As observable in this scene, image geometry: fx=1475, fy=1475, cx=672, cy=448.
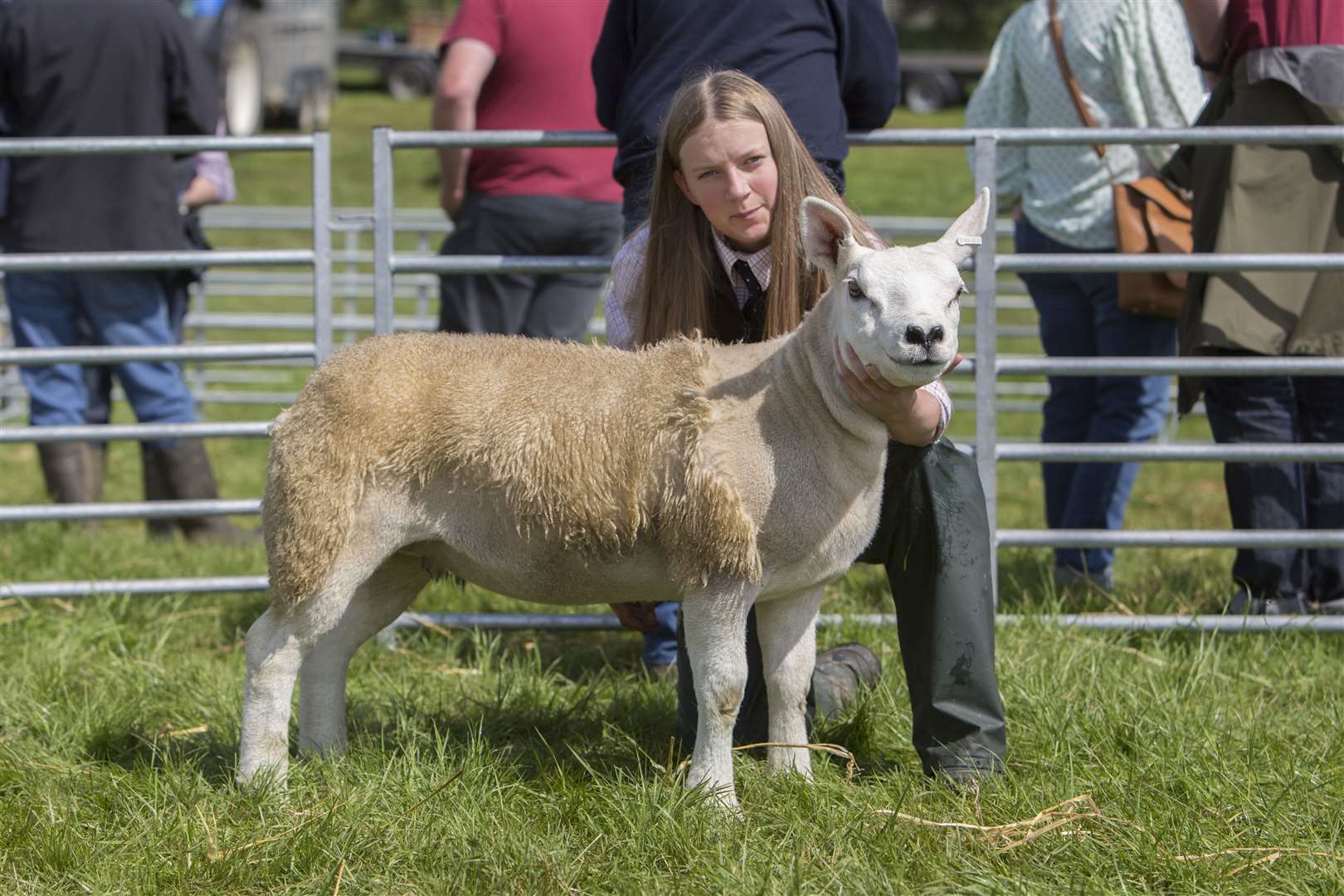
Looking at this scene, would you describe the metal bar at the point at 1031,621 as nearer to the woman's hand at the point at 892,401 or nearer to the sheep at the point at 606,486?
the sheep at the point at 606,486

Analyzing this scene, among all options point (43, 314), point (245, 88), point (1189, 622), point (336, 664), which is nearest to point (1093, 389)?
point (1189, 622)

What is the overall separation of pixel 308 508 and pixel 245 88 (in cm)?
Answer: 2119

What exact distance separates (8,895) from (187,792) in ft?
1.40

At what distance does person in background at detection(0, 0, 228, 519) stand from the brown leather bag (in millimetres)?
3186

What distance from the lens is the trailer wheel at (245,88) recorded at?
22219mm

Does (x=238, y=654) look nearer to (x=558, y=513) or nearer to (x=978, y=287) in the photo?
(x=558, y=513)

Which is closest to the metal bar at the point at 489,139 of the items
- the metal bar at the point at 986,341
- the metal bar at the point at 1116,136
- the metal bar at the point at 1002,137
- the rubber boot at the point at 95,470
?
the metal bar at the point at 1002,137

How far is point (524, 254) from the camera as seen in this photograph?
5.16m

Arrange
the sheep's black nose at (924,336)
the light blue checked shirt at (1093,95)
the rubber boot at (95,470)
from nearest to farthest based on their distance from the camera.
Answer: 1. the sheep's black nose at (924,336)
2. the light blue checked shirt at (1093,95)
3. the rubber boot at (95,470)

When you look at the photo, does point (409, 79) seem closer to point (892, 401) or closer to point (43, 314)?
point (43, 314)

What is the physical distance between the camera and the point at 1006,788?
292 centimetres

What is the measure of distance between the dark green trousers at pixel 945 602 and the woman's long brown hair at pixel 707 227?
421mm

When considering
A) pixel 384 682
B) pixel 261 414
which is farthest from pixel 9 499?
pixel 384 682

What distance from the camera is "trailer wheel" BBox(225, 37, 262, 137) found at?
22.2 meters
